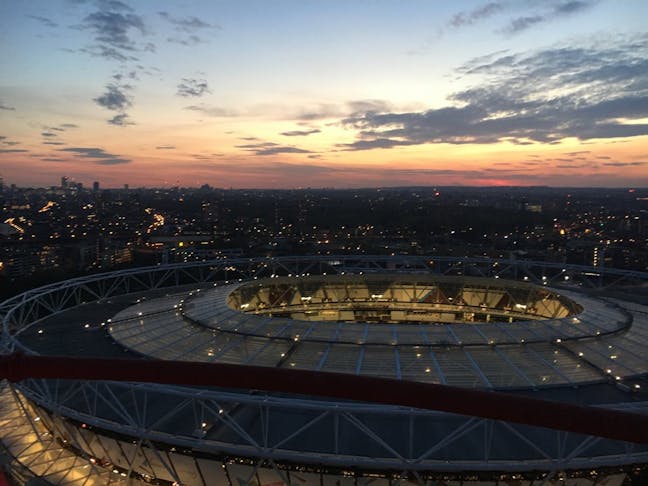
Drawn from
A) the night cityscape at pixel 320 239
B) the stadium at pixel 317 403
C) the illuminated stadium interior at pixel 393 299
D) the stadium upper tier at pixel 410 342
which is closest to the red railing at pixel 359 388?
the stadium at pixel 317 403

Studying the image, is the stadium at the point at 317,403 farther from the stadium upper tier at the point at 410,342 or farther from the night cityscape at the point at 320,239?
the night cityscape at the point at 320,239

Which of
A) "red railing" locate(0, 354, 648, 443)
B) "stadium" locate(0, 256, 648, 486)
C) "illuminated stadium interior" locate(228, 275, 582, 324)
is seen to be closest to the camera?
"red railing" locate(0, 354, 648, 443)

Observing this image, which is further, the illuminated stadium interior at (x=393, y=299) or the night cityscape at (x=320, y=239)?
the night cityscape at (x=320, y=239)

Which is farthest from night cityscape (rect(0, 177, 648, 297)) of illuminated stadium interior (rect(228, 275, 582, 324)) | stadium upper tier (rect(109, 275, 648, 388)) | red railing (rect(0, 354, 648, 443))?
red railing (rect(0, 354, 648, 443))

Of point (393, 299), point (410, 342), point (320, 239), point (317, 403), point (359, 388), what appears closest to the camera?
point (359, 388)

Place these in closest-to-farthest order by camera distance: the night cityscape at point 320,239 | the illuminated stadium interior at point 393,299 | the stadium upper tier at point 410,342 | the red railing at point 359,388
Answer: the red railing at point 359,388, the stadium upper tier at point 410,342, the illuminated stadium interior at point 393,299, the night cityscape at point 320,239

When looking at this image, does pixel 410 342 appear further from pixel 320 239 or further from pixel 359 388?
pixel 320 239

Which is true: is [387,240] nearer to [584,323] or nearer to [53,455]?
[584,323]

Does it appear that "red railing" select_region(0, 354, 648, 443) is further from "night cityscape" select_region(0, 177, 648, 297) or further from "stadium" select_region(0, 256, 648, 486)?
"night cityscape" select_region(0, 177, 648, 297)

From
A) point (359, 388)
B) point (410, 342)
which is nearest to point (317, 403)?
point (359, 388)
